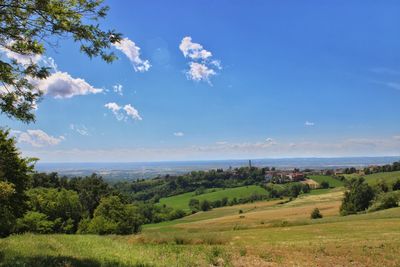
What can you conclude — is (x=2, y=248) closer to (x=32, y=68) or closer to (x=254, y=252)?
(x=32, y=68)

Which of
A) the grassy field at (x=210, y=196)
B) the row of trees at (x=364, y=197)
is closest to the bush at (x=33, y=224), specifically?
the row of trees at (x=364, y=197)

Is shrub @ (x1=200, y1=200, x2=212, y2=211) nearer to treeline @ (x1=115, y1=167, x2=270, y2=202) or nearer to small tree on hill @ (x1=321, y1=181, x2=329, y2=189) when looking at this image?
treeline @ (x1=115, y1=167, x2=270, y2=202)

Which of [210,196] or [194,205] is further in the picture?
[210,196]

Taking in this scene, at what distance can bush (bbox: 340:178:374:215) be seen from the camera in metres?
82.5

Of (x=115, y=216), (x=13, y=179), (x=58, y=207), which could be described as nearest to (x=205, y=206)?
(x=115, y=216)

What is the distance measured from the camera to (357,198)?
279 ft

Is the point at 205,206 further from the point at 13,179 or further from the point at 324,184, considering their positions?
the point at 13,179

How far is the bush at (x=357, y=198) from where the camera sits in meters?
82.5

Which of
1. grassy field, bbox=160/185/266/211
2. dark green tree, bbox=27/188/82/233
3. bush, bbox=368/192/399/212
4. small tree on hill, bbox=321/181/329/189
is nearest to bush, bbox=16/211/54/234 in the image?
dark green tree, bbox=27/188/82/233

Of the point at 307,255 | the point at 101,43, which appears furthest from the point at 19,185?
the point at 101,43

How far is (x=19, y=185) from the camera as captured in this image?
37094 mm

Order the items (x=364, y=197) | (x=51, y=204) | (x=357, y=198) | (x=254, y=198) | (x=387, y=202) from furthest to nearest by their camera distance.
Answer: (x=254, y=198) → (x=364, y=197) → (x=357, y=198) → (x=387, y=202) → (x=51, y=204)

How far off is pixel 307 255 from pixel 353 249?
11.4ft

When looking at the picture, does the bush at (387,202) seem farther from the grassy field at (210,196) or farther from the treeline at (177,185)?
the treeline at (177,185)
